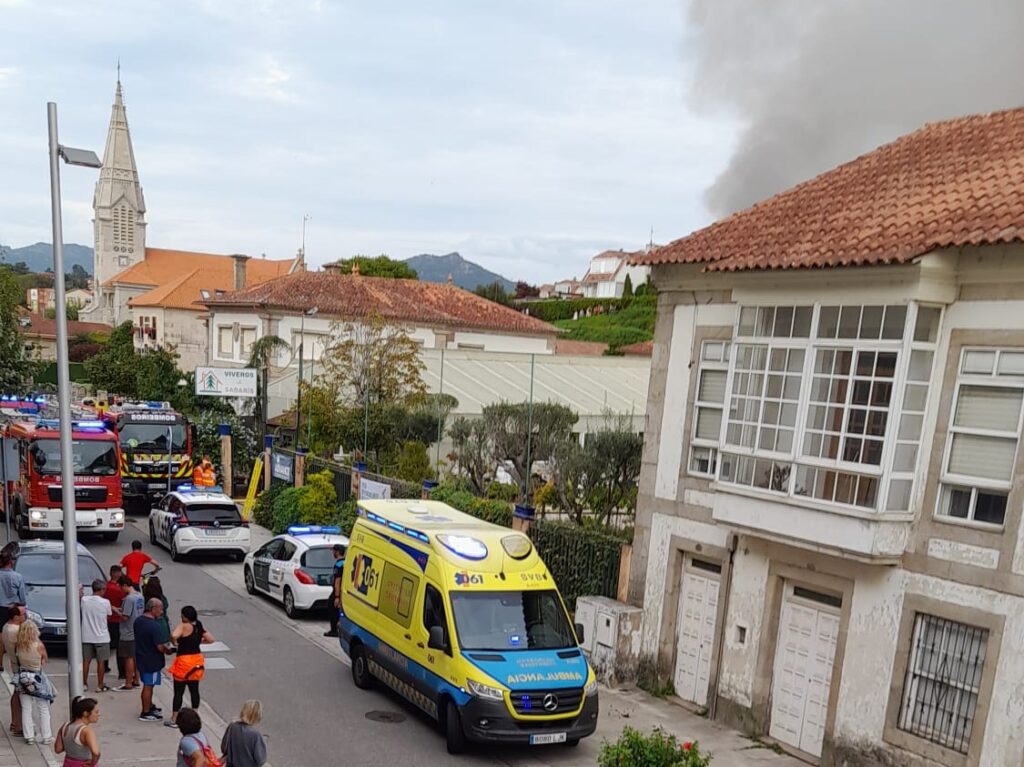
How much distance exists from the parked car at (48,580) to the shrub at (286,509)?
374 inches

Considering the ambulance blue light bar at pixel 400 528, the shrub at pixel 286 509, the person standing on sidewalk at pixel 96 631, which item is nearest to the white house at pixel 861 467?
the ambulance blue light bar at pixel 400 528

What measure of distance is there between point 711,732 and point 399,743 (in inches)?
172

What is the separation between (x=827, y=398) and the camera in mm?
11758

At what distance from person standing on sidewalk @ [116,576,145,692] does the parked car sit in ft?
3.50

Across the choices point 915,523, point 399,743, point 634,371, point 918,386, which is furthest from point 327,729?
point 634,371

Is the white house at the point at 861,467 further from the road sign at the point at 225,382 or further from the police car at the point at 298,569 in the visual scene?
the road sign at the point at 225,382

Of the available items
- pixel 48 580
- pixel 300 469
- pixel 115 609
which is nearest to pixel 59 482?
pixel 300 469

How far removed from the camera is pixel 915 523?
434 inches

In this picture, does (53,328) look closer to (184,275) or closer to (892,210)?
(184,275)

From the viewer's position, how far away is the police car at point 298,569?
56.8 feet

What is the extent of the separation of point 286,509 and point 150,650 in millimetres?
13889

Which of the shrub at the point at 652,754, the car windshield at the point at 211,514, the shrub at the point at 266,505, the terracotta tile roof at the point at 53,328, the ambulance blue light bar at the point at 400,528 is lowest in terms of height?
the terracotta tile roof at the point at 53,328

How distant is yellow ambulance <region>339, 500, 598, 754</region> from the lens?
10.9 meters

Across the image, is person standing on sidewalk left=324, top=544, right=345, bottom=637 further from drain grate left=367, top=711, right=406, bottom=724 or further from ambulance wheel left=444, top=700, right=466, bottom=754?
ambulance wheel left=444, top=700, right=466, bottom=754
